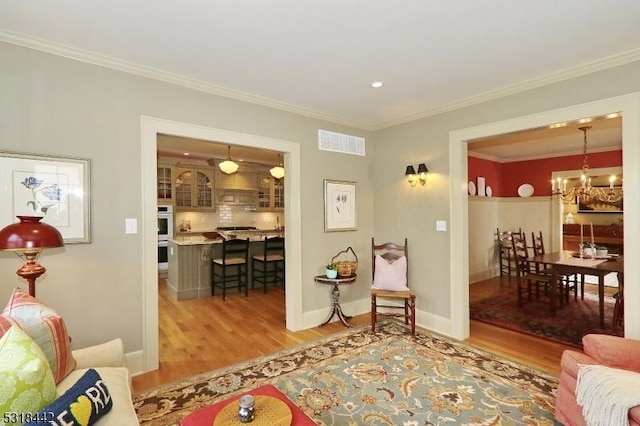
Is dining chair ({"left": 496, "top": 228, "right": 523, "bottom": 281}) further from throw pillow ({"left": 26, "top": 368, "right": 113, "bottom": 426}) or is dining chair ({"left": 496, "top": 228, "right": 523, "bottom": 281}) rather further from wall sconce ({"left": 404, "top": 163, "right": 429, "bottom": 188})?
throw pillow ({"left": 26, "top": 368, "right": 113, "bottom": 426})

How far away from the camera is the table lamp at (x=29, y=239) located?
1723 millimetres

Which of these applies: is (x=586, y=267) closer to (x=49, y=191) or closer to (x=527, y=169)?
(x=527, y=169)

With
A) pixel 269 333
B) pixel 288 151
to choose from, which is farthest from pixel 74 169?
pixel 269 333

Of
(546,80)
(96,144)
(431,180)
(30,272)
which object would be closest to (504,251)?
(431,180)

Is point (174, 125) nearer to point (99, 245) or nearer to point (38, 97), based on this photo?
point (38, 97)

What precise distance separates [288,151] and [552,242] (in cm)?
605

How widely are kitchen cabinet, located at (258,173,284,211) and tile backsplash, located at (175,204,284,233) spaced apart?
0.31 meters

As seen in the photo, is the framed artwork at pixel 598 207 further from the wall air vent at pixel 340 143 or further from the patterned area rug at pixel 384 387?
the patterned area rug at pixel 384 387

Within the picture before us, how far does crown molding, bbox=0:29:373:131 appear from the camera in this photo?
2303 mm

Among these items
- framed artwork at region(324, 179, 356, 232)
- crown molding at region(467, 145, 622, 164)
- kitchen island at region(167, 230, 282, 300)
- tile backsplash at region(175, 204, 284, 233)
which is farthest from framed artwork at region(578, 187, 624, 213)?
kitchen island at region(167, 230, 282, 300)

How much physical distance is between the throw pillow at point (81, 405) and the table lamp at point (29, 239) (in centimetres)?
81

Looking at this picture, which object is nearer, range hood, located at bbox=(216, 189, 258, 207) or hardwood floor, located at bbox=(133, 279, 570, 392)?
hardwood floor, located at bbox=(133, 279, 570, 392)

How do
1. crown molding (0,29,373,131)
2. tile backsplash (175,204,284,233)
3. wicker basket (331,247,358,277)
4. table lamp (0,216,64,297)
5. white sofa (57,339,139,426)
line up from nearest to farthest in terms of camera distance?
white sofa (57,339,139,426) < table lamp (0,216,64,297) < crown molding (0,29,373,131) < wicker basket (331,247,358,277) < tile backsplash (175,204,284,233)

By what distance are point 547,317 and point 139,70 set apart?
534 cm
